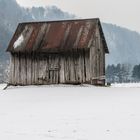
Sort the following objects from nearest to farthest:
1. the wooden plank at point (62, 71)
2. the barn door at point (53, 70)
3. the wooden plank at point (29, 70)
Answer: the wooden plank at point (62, 71) < the barn door at point (53, 70) < the wooden plank at point (29, 70)

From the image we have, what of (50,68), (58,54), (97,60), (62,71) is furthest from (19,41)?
(97,60)

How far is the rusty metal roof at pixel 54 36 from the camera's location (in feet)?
141

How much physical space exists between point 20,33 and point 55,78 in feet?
22.6

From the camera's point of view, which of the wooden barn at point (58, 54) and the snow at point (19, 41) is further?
the snow at point (19, 41)

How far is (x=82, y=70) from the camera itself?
41938 millimetres

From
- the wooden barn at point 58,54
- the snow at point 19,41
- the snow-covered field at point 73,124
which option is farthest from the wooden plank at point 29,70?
the snow-covered field at point 73,124

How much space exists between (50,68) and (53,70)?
1.12 feet

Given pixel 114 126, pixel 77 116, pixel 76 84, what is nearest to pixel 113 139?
pixel 114 126

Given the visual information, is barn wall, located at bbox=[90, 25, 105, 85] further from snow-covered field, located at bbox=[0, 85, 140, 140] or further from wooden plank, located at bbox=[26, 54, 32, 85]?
snow-covered field, located at bbox=[0, 85, 140, 140]

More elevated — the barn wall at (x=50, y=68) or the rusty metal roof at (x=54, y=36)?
the rusty metal roof at (x=54, y=36)

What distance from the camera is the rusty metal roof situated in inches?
1687

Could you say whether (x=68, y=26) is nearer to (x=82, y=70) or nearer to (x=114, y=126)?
(x=82, y=70)

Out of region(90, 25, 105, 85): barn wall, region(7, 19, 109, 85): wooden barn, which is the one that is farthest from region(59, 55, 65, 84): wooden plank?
region(90, 25, 105, 85): barn wall

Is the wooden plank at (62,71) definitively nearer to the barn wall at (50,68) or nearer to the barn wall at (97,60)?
the barn wall at (50,68)
